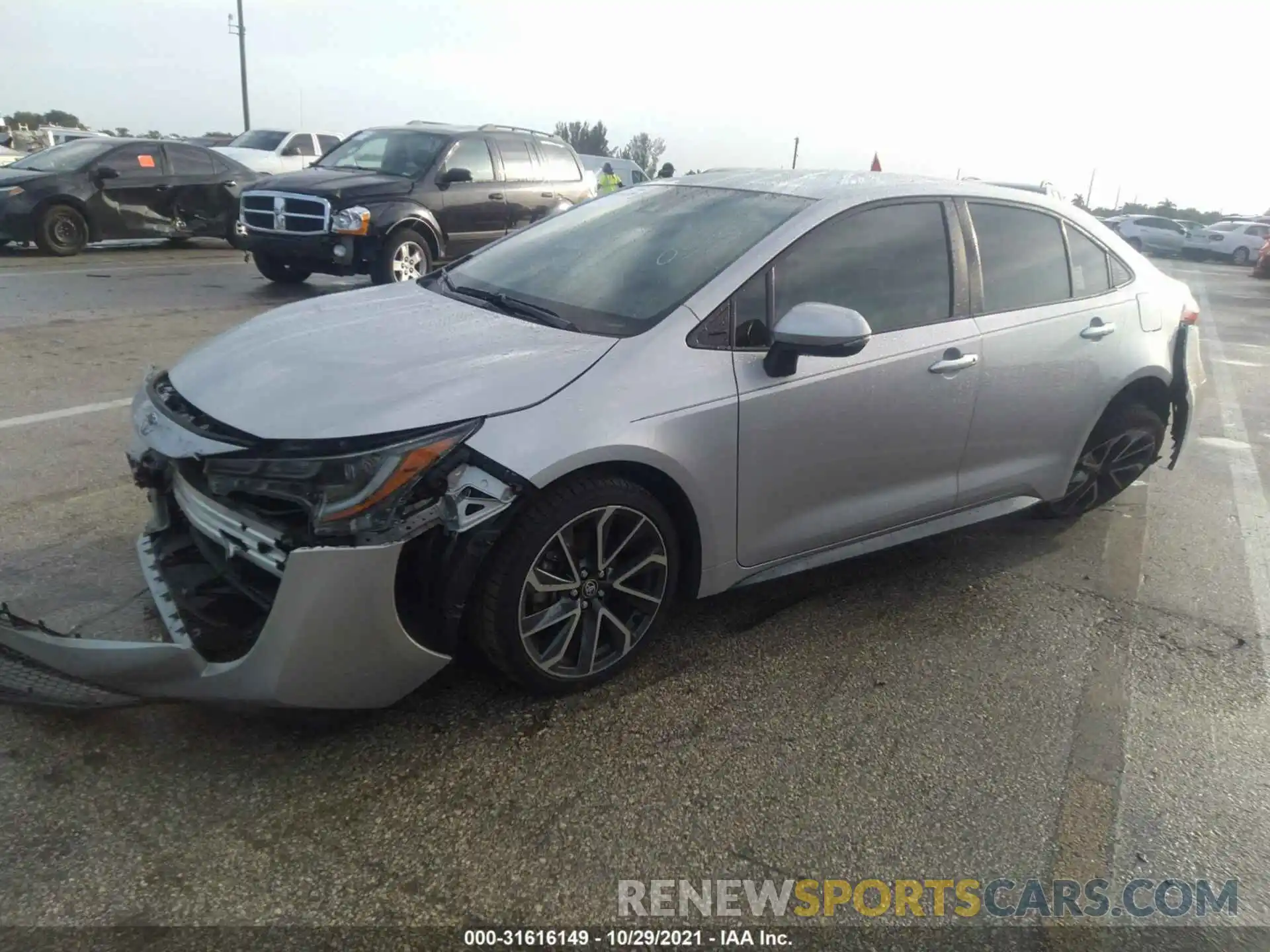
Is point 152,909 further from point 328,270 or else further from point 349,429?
point 328,270

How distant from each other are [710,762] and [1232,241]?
126ft

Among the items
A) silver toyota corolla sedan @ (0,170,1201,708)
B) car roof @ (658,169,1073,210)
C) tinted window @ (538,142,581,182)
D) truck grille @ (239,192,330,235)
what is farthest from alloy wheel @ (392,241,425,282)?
car roof @ (658,169,1073,210)

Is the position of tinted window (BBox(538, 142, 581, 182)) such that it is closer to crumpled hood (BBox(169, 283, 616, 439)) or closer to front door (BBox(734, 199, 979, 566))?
front door (BBox(734, 199, 979, 566))

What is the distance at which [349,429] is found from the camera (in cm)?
263

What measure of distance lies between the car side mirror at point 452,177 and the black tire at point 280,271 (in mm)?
1868

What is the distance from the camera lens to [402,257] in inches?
409

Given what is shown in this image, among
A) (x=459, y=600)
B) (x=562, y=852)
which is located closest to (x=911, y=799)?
(x=562, y=852)

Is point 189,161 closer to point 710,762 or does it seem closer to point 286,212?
point 286,212

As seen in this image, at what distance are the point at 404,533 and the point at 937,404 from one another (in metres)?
2.12

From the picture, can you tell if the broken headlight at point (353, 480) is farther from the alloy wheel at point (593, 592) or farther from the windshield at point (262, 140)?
the windshield at point (262, 140)

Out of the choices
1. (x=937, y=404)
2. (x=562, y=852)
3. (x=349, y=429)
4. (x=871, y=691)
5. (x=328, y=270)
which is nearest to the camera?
(x=562, y=852)

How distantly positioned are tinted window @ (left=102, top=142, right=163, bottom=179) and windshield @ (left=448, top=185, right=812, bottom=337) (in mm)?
11347

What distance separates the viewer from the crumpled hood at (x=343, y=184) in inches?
398

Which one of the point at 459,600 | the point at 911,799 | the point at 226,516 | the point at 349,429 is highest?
the point at 349,429
